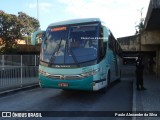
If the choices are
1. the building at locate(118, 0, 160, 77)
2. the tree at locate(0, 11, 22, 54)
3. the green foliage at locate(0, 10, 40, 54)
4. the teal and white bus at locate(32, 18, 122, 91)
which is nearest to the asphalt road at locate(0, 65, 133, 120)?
the teal and white bus at locate(32, 18, 122, 91)

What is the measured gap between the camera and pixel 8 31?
5806 centimetres

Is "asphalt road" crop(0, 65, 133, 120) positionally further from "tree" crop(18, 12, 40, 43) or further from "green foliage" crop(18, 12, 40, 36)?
"tree" crop(18, 12, 40, 43)

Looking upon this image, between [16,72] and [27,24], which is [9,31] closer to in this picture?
[27,24]

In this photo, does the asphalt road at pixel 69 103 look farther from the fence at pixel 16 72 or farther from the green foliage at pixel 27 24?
the green foliage at pixel 27 24

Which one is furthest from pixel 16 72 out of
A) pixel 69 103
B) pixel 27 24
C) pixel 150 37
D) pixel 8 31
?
pixel 27 24

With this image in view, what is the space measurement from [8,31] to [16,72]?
Result: 142 feet

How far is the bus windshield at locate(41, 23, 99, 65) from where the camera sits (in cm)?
1223

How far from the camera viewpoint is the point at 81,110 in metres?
10.6

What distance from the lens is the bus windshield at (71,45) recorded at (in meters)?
12.2

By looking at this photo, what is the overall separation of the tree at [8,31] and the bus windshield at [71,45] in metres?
43.7

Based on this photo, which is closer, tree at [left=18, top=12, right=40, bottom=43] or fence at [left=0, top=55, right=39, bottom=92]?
fence at [left=0, top=55, right=39, bottom=92]

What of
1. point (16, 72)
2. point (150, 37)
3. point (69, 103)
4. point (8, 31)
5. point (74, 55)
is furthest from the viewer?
point (8, 31)

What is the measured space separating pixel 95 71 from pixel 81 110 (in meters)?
2.10

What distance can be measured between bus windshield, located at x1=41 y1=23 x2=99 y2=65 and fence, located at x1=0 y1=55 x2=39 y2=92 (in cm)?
336
